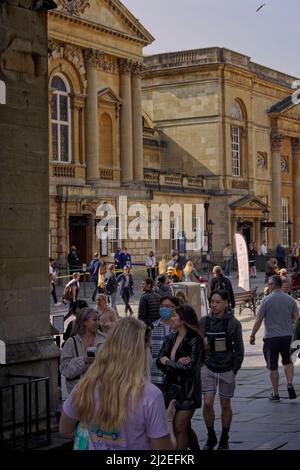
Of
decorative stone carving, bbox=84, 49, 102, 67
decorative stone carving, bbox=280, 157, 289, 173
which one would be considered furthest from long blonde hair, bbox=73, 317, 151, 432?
decorative stone carving, bbox=280, 157, 289, 173

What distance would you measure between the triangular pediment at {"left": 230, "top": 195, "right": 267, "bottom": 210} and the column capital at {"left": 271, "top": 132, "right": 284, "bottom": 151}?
A: 197 inches

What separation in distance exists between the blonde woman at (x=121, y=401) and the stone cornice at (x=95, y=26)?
116 feet

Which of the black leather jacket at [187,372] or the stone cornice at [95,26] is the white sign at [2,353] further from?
the stone cornice at [95,26]

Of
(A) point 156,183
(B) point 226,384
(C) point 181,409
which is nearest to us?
(C) point 181,409

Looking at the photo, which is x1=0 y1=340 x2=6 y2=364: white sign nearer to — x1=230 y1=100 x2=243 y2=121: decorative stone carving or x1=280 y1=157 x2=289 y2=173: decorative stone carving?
x1=230 y1=100 x2=243 y2=121: decorative stone carving

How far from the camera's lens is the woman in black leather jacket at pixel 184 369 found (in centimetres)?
888

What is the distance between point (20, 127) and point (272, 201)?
5302 cm

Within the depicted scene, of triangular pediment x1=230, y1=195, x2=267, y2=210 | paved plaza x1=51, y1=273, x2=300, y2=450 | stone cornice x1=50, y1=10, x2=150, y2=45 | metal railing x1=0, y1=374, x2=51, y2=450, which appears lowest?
paved plaza x1=51, y1=273, x2=300, y2=450

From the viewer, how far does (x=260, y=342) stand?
2086cm

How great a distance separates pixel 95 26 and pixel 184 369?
1381 inches

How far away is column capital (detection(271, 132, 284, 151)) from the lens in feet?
201

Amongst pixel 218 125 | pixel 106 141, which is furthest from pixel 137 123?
pixel 218 125

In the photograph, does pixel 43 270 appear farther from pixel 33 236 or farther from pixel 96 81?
pixel 96 81
